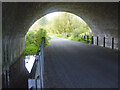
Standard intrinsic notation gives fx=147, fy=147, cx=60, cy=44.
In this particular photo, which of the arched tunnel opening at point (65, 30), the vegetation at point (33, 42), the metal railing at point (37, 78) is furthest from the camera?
the arched tunnel opening at point (65, 30)

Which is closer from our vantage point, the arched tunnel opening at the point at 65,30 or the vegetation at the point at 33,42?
the vegetation at the point at 33,42

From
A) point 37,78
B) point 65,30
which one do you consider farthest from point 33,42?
point 65,30

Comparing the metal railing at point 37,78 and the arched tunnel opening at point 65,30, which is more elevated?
the arched tunnel opening at point 65,30

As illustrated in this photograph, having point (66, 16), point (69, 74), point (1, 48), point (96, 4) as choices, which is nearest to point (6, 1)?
point (1, 48)

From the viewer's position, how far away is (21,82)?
26.3 feet

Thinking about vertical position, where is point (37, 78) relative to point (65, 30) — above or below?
below

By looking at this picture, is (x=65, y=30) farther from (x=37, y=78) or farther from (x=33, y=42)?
(x=37, y=78)

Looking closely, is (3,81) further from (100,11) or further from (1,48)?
(100,11)

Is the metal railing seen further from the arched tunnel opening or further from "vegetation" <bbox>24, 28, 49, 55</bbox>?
"vegetation" <bbox>24, 28, 49, 55</bbox>

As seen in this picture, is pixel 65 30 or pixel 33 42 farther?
pixel 65 30

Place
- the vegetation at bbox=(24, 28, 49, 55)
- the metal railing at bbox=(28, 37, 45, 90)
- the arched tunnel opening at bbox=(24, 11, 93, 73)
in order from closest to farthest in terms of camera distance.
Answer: the metal railing at bbox=(28, 37, 45, 90), the vegetation at bbox=(24, 28, 49, 55), the arched tunnel opening at bbox=(24, 11, 93, 73)

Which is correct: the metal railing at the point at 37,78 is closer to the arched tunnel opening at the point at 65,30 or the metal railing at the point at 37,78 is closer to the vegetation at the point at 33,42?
the arched tunnel opening at the point at 65,30

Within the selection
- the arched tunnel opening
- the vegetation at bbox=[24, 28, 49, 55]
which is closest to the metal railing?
the arched tunnel opening

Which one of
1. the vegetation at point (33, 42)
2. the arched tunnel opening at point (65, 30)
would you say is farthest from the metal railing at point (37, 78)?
the vegetation at point (33, 42)
